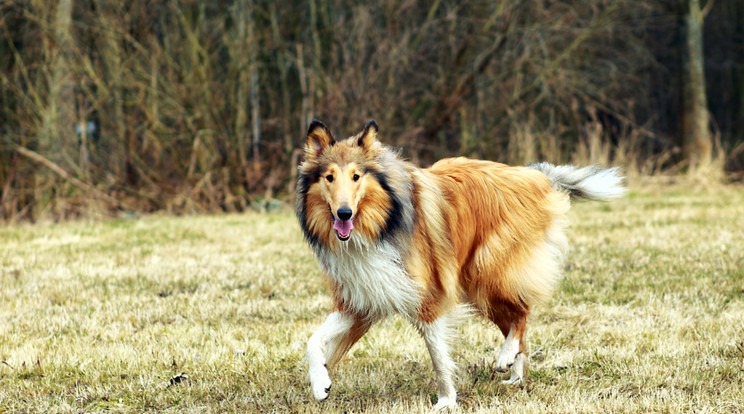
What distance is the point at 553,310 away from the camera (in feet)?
18.1

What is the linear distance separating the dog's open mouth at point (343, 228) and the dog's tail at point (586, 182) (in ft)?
6.00

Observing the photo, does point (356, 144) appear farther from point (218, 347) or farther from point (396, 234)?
point (218, 347)

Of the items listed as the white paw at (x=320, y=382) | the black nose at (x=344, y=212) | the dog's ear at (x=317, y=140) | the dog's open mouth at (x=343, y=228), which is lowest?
the white paw at (x=320, y=382)

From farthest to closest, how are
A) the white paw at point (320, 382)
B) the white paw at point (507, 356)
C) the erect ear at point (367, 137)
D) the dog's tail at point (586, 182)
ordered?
the dog's tail at point (586, 182) → the white paw at point (507, 356) → the erect ear at point (367, 137) → the white paw at point (320, 382)

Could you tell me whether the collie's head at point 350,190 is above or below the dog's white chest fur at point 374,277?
above

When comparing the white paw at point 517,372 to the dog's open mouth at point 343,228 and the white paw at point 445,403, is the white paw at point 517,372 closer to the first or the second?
the white paw at point 445,403

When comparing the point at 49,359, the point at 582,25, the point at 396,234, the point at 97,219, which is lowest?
the point at 97,219

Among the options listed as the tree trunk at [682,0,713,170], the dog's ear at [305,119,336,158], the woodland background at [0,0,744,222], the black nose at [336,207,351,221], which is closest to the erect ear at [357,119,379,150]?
the dog's ear at [305,119,336,158]

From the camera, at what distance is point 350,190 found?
348 cm

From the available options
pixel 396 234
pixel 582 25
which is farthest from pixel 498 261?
pixel 582 25

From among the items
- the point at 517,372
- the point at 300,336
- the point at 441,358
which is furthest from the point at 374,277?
the point at 300,336

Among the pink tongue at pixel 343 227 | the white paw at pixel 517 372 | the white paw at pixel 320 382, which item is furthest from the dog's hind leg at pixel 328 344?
the white paw at pixel 517 372

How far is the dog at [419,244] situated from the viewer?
3594 millimetres

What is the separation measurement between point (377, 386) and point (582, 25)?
11.9m
